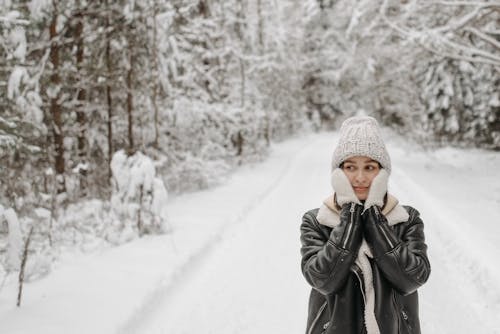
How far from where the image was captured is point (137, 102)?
1167 cm

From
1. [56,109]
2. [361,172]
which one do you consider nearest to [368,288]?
[361,172]

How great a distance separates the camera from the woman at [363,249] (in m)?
2.13

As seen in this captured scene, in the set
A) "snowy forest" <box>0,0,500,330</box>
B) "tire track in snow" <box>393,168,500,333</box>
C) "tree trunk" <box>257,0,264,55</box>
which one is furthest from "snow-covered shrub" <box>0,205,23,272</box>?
"tree trunk" <box>257,0,264,55</box>

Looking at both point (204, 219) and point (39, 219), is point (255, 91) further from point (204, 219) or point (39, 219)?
point (39, 219)

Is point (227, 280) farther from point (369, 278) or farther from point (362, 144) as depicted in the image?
point (362, 144)

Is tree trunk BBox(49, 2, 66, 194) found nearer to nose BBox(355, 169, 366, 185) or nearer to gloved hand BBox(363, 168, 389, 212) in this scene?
nose BBox(355, 169, 366, 185)

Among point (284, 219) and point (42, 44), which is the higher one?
point (42, 44)

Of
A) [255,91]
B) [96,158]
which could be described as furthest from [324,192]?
[255,91]

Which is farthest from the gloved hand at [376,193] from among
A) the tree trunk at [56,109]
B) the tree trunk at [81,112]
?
the tree trunk at [81,112]

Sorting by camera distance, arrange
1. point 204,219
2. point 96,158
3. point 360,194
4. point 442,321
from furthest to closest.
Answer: point 96,158
point 204,219
point 442,321
point 360,194

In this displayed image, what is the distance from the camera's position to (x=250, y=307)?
5.17 meters

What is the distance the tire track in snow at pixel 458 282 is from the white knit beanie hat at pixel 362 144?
3.05 meters

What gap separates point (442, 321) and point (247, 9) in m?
22.0

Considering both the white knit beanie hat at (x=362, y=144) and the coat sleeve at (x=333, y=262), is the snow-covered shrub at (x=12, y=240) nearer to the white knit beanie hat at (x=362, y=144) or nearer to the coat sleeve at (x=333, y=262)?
the coat sleeve at (x=333, y=262)
